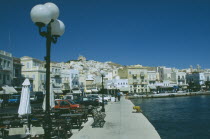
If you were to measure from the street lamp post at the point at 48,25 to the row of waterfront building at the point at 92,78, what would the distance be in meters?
19.3

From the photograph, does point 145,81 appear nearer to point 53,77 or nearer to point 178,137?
point 53,77

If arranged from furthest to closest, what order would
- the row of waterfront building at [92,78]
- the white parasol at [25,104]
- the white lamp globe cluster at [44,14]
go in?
the row of waterfront building at [92,78], the white parasol at [25,104], the white lamp globe cluster at [44,14]

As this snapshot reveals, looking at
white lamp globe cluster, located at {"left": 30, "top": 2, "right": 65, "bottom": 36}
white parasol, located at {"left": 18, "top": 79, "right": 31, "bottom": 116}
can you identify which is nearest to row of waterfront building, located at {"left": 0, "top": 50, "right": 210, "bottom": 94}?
white parasol, located at {"left": 18, "top": 79, "right": 31, "bottom": 116}

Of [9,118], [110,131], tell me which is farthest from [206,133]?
[9,118]

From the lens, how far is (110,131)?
1088 centimetres

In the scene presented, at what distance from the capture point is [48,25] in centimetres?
556

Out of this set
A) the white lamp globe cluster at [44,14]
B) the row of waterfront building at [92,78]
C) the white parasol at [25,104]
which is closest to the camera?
the white lamp globe cluster at [44,14]

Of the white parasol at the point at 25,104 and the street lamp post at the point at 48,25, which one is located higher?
the street lamp post at the point at 48,25

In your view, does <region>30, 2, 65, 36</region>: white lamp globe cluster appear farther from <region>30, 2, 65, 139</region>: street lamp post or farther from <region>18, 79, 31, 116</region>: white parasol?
<region>18, 79, 31, 116</region>: white parasol

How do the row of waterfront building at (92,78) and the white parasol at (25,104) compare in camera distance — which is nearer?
the white parasol at (25,104)

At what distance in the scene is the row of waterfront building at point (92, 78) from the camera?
1973 inches

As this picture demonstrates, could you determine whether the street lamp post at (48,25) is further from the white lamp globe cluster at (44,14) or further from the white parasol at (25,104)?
the white parasol at (25,104)

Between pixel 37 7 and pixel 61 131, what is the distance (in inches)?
247

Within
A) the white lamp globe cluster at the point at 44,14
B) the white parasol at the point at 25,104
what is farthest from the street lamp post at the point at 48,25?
the white parasol at the point at 25,104
